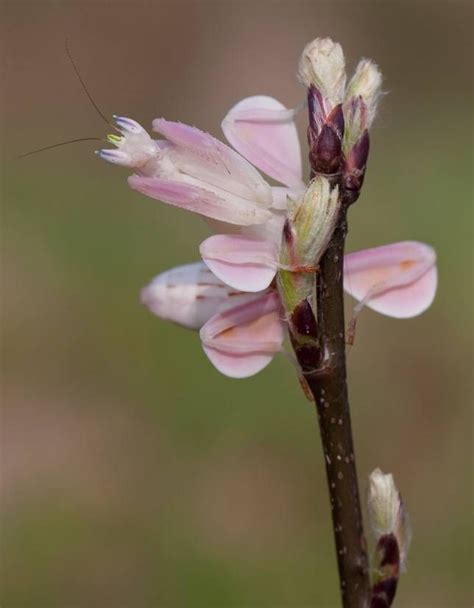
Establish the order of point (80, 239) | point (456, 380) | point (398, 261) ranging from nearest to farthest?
1. point (398, 261)
2. point (456, 380)
3. point (80, 239)

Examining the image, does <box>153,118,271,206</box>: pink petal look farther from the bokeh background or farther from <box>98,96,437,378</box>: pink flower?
the bokeh background

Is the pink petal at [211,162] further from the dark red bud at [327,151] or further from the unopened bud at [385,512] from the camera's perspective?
the unopened bud at [385,512]

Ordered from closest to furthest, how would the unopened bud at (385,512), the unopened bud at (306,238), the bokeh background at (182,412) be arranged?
the unopened bud at (306,238) < the unopened bud at (385,512) < the bokeh background at (182,412)

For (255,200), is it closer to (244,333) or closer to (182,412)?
(244,333)

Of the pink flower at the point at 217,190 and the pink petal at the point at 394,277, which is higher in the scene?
the pink flower at the point at 217,190

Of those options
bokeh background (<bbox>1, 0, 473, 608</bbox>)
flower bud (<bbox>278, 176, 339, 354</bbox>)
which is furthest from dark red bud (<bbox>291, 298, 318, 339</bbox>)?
bokeh background (<bbox>1, 0, 473, 608</bbox>)

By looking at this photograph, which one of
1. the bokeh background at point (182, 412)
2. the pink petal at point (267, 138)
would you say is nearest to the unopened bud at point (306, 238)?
the pink petal at point (267, 138)

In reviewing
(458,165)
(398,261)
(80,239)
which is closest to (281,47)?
(458,165)

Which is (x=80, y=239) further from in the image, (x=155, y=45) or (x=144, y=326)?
(x=155, y=45)

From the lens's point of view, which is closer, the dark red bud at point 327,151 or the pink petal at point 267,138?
the dark red bud at point 327,151
